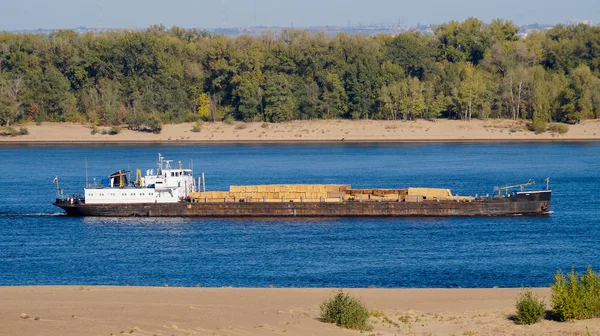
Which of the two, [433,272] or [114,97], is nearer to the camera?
[433,272]

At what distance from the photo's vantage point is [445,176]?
97.9 m

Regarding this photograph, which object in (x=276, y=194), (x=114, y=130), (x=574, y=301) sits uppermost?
(x=114, y=130)

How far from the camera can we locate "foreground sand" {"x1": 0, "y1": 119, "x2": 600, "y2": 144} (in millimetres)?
147625

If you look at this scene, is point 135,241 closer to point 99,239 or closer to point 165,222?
point 99,239

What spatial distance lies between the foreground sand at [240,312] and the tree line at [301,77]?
11231 centimetres

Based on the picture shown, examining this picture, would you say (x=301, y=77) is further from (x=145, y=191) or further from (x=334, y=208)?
(x=334, y=208)

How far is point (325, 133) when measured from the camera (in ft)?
501

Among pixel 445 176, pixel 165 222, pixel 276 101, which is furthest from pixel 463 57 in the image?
pixel 165 222

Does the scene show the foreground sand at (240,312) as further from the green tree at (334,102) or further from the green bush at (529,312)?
the green tree at (334,102)

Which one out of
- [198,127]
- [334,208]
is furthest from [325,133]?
[334,208]

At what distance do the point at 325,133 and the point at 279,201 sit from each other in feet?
260

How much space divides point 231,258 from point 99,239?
41.6ft

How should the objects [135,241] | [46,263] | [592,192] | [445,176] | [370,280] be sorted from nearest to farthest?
[370,280], [46,263], [135,241], [592,192], [445,176]

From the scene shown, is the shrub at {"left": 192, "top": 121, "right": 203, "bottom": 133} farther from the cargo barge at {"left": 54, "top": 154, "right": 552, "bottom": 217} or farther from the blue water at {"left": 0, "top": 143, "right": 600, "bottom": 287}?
the cargo barge at {"left": 54, "top": 154, "right": 552, "bottom": 217}
